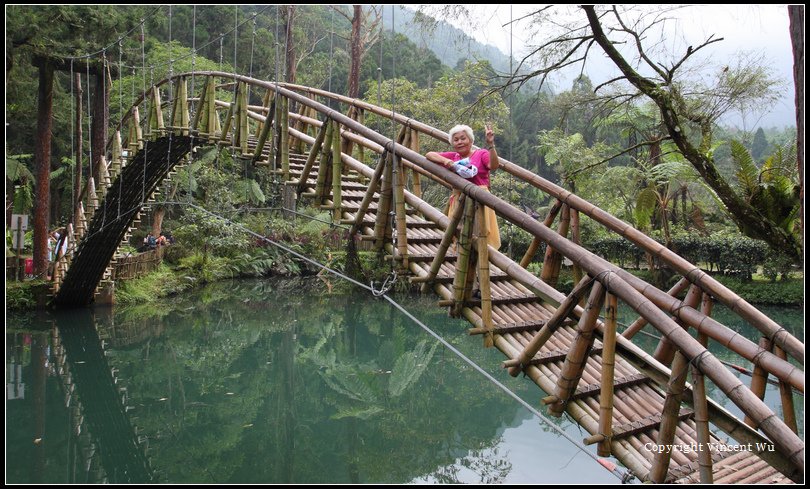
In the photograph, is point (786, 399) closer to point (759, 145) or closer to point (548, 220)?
point (548, 220)

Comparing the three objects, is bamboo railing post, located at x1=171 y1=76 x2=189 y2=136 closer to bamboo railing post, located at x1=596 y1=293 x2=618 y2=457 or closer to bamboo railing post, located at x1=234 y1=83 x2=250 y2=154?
bamboo railing post, located at x1=234 y1=83 x2=250 y2=154

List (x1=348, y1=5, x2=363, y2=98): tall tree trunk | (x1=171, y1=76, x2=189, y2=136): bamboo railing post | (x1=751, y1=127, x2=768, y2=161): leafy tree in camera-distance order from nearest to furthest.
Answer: (x1=171, y1=76, x2=189, y2=136): bamboo railing post
(x1=348, y1=5, x2=363, y2=98): tall tree trunk
(x1=751, y1=127, x2=768, y2=161): leafy tree

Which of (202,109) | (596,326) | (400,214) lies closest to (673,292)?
(596,326)

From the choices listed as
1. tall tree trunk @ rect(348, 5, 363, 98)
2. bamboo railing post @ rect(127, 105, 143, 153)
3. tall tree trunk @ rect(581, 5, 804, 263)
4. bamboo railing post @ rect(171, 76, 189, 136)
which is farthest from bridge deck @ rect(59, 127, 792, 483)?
tall tree trunk @ rect(348, 5, 363, 98)

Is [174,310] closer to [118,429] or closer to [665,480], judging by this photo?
[118,429]

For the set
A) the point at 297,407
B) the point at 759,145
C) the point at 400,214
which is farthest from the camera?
the point at 759,145

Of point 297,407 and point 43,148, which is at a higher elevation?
point 43,148

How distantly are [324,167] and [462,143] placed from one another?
129cm

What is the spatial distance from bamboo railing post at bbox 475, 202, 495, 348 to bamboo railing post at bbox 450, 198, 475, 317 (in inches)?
1.6

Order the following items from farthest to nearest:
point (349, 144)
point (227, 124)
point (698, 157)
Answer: point (227, 124) → point (349, 144) → point (698, 157)

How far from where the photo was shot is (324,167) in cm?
433

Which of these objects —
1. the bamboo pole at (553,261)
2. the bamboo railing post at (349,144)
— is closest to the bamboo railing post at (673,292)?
the bamboo pole at (553,261)

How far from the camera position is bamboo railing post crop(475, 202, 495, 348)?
2986 millimetres

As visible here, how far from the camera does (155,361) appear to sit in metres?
8.57
